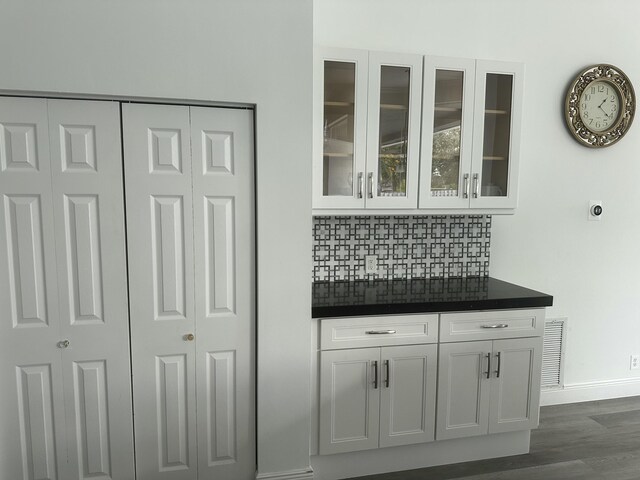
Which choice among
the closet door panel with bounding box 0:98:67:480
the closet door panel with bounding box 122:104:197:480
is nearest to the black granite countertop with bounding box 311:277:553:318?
the closet door panel with bounding box 122:104:197:480

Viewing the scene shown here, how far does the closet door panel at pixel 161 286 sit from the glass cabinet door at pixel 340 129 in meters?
0.70

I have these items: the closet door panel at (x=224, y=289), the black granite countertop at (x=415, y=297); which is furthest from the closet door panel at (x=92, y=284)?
the black granite countertop at (x=415, y=297)

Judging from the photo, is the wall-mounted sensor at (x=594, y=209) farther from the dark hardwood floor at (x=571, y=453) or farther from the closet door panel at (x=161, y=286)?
the closet door panel at (x=161, y=286)

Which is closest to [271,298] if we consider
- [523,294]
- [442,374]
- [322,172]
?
[322,172]

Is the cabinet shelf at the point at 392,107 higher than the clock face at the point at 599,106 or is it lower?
lower

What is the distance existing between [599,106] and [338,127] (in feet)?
6.48

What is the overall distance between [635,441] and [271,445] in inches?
87.8

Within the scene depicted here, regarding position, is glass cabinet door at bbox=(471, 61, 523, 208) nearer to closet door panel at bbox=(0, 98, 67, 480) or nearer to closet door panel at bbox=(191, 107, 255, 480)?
closet door panel at bbox=(191, 107, 255, 480)

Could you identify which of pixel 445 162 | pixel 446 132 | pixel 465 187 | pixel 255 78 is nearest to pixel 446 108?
pixel 446 132

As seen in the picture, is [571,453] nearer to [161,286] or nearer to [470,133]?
[470,133]

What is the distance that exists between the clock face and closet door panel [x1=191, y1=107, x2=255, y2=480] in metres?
2.39

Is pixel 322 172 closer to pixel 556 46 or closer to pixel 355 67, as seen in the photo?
pixel 355 67

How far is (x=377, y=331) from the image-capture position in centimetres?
232

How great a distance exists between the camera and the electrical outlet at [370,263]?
284cm
